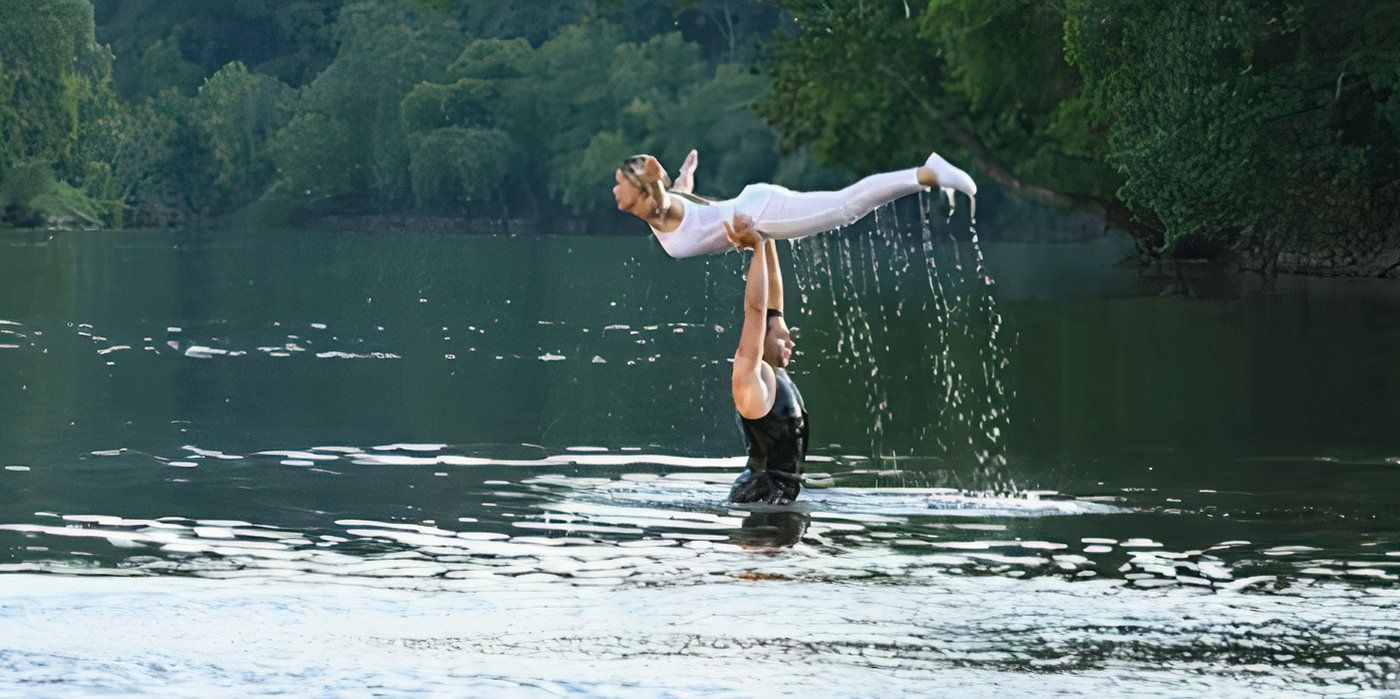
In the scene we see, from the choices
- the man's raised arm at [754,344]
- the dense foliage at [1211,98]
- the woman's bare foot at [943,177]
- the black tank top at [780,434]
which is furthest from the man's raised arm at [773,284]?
the dense foliage at [1211,98]

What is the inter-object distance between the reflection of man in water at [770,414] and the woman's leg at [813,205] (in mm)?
1242

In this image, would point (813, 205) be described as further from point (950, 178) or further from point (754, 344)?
point (754, 344)

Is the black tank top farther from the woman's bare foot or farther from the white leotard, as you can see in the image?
the woman's bare foot

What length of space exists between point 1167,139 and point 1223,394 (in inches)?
773

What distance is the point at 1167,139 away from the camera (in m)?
44.9

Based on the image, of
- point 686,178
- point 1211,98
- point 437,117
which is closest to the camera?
point 686,178

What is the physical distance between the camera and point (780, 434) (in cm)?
1570

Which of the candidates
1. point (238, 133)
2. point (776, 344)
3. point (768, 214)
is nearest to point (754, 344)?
point (776, 344)

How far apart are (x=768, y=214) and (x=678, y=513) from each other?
249cm

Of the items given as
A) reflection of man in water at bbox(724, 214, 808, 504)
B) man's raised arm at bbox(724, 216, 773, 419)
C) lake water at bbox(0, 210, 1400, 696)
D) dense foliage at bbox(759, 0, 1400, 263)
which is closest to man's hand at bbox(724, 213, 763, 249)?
man's raised arm at bbox(724, 216, 773, 419)

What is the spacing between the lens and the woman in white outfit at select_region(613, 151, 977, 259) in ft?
44.5

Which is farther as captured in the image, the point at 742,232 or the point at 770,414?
the point at 770,414

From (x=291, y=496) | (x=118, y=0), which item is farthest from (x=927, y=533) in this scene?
(x=118, y=0)

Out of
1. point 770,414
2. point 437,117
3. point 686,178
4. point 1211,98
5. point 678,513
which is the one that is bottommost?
point 678,513
